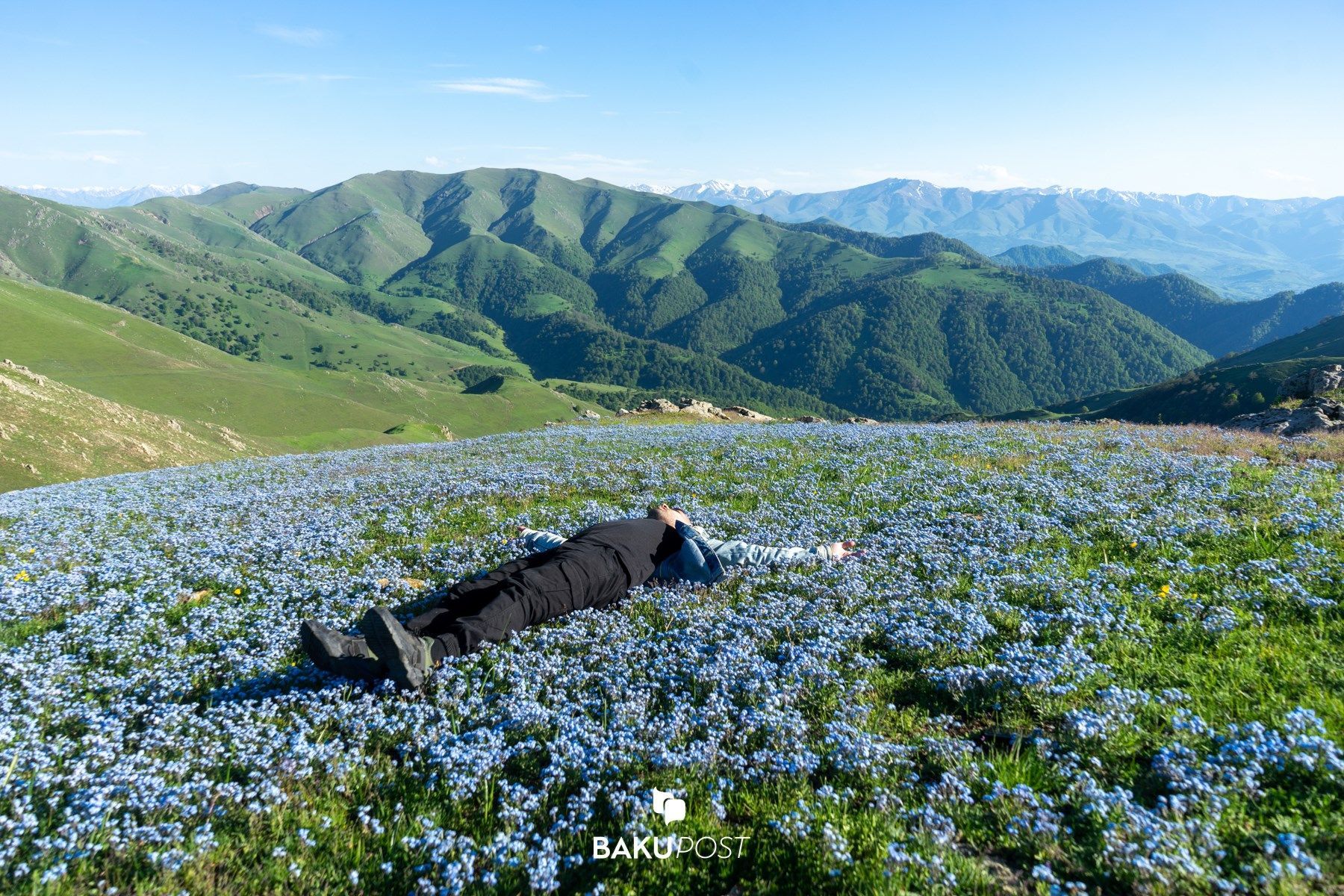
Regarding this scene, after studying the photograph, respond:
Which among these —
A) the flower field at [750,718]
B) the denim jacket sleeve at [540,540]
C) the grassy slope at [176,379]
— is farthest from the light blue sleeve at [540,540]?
the grassy slope at [176,379]

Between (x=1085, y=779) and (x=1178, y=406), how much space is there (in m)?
171

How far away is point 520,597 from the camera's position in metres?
7.84

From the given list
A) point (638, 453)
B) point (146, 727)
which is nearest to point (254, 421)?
point (638, 453)

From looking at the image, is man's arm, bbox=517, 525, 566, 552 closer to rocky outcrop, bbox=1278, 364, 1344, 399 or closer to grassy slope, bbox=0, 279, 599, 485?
rocky outcrop, bbox=1278, 364, 1344, 399

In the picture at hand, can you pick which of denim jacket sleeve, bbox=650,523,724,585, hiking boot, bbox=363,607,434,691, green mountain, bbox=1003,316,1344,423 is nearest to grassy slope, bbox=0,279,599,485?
denim jacket sleeve, bbox=650,523,724,585

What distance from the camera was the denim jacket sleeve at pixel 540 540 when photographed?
10.2 m

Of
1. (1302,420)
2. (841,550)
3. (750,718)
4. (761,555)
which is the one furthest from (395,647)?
(1302,420)

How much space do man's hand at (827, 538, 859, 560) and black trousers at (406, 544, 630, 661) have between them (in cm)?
315

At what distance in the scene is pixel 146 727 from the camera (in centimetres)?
601

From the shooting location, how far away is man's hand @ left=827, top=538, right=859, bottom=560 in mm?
9688

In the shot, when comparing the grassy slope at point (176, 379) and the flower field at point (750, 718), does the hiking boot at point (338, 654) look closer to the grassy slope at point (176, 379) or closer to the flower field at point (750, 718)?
the flower field at point (750, 718)

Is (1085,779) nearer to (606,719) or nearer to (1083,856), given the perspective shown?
(1083,856)

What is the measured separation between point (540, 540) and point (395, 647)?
4256 mm

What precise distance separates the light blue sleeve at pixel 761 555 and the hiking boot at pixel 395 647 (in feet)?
15.0
